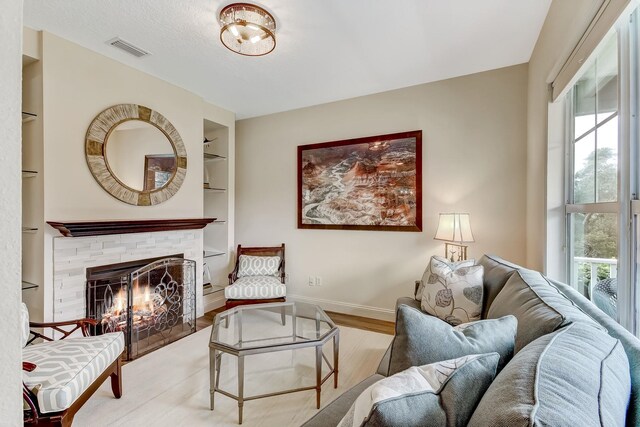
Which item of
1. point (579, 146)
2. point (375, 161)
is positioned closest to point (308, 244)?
point (375, 161)

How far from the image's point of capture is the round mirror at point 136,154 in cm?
256

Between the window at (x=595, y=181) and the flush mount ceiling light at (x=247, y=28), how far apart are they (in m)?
1.87

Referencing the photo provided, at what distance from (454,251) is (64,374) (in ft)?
9.81

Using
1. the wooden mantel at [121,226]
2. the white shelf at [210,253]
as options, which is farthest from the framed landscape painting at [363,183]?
the wooden mantel at [121,226]

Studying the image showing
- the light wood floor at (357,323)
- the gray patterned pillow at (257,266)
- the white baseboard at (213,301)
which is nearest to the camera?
the light wood floor at (357,323)

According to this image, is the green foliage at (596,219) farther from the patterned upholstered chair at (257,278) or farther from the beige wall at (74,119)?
the beige wall at (74,119)

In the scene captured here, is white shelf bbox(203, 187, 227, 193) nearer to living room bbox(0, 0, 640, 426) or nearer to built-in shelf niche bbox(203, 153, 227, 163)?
living room bbox(0, 0, 640, 426)

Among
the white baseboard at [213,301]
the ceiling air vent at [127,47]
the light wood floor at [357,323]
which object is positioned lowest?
the light wood floor at [357,323]

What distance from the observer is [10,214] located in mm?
382

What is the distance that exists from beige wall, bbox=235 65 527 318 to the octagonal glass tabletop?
1151mm

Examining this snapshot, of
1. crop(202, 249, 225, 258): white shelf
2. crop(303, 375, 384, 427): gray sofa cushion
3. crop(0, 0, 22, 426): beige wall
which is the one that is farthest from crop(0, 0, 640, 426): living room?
crop(0, 0, 22, 426): beige wall

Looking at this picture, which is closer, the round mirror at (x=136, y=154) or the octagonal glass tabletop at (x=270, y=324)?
the octagonal glass tabletop at (x=270, y=324)

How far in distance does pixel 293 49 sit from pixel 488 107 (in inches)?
74.5

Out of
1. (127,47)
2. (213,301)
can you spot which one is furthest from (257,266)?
(127,47)
